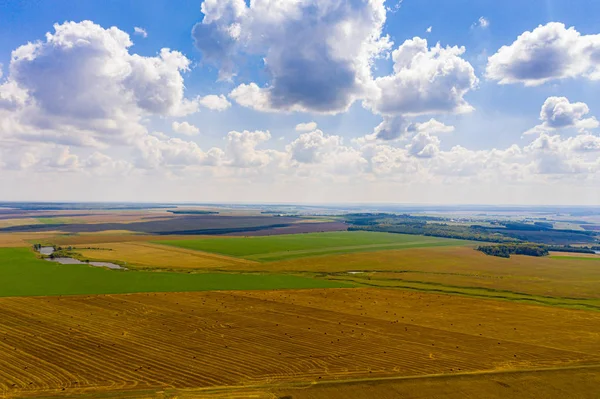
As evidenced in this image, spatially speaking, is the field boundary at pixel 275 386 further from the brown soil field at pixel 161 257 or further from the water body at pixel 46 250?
the water body at pixel 46 250

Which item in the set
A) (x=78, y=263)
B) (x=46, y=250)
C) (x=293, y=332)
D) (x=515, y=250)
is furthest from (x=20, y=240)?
(x=515, y=250)

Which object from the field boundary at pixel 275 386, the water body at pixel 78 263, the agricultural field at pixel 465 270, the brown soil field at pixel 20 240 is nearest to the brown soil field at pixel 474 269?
the agricultural field at pixel 465 270

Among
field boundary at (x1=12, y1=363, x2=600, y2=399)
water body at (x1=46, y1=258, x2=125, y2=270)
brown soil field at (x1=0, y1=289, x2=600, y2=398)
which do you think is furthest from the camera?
water body at (x1=46, y1=258, x2=125, y2=270)

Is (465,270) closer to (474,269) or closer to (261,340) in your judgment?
(474,269)

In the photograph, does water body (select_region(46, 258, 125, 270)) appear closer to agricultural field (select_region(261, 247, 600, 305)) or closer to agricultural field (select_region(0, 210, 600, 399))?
agricultural field (select_region(0, 210, 600, 399))

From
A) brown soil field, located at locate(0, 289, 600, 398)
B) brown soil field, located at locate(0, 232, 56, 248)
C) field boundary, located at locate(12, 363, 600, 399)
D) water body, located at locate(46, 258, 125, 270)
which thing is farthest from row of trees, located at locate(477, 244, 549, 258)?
brown soil field, located at locate(0, 232, 56, 248)

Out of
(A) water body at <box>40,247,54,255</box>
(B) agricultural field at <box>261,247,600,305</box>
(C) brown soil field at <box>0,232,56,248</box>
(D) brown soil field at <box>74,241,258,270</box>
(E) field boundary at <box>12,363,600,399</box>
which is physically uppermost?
(C) brown soil field at <box>0,232,56,248</box>
